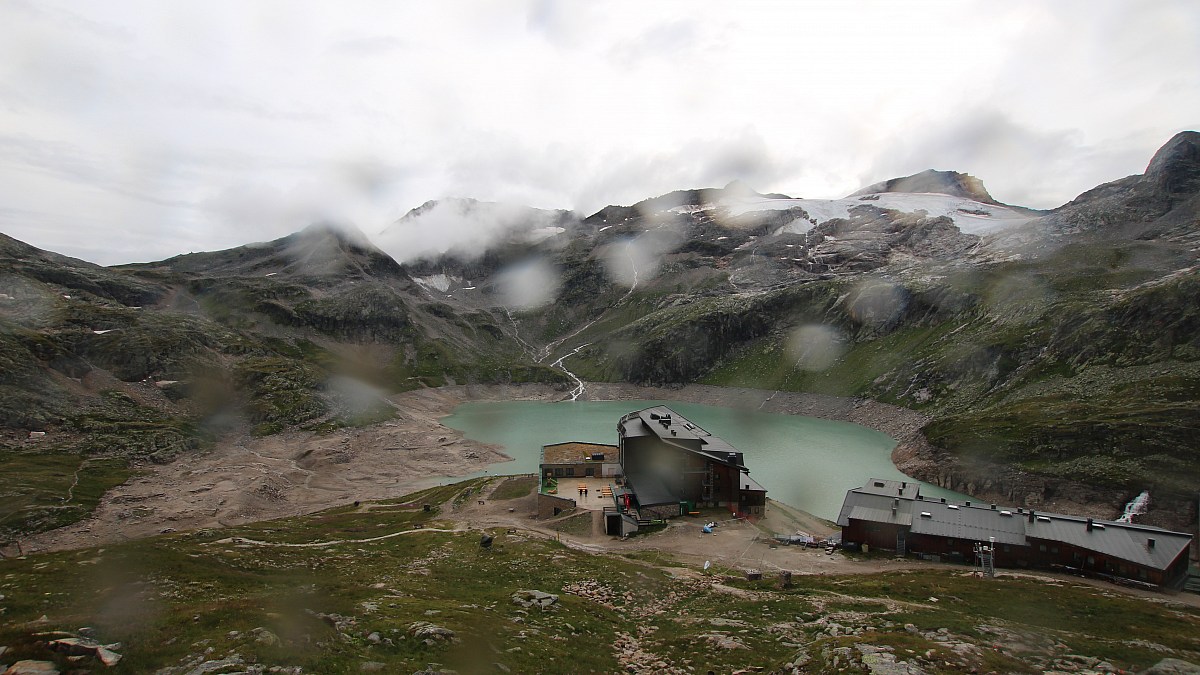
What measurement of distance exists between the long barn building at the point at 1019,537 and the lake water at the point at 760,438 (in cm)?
1481

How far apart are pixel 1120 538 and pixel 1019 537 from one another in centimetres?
541

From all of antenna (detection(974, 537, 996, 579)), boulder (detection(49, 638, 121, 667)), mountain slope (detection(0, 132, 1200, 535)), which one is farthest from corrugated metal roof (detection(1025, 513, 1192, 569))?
boulder (detection(49, 638, 121, 667))

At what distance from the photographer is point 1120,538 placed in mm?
35469

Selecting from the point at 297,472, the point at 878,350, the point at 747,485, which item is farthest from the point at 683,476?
the point at 878,350

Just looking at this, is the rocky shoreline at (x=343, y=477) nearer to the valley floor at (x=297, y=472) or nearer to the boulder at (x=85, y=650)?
the valley floor at (x=297, y=472)

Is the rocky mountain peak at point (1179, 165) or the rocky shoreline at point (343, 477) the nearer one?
the rocky shoreline at point (343, 477)

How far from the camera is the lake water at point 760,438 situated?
6731cm

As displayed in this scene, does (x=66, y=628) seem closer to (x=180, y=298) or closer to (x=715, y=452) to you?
(x=715, y=452)

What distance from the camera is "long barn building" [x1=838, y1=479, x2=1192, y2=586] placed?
34.1 meters

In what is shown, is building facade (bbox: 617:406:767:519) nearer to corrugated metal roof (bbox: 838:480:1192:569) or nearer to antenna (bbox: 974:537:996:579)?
corrugated metal roof (bbox: 838:480:1192:569)

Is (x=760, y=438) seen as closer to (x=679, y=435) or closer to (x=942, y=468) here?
(x=942, y=468)

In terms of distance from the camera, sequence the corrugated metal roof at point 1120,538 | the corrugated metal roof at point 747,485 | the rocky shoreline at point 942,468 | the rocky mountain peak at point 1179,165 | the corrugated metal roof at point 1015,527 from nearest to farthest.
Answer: the corrugated metal roof at point 1120,538 < the corrugated metal roof at point 1015,527 < the corrugated metal roof at point 747,485 < the rocky shoreline at point 942,468 < the rocky mountain peak at point 1179,165

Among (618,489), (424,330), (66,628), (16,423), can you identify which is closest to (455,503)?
(618,489)

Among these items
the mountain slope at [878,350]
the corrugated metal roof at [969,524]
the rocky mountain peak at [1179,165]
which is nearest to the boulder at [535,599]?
the corrugated metal roof at [969,524]
